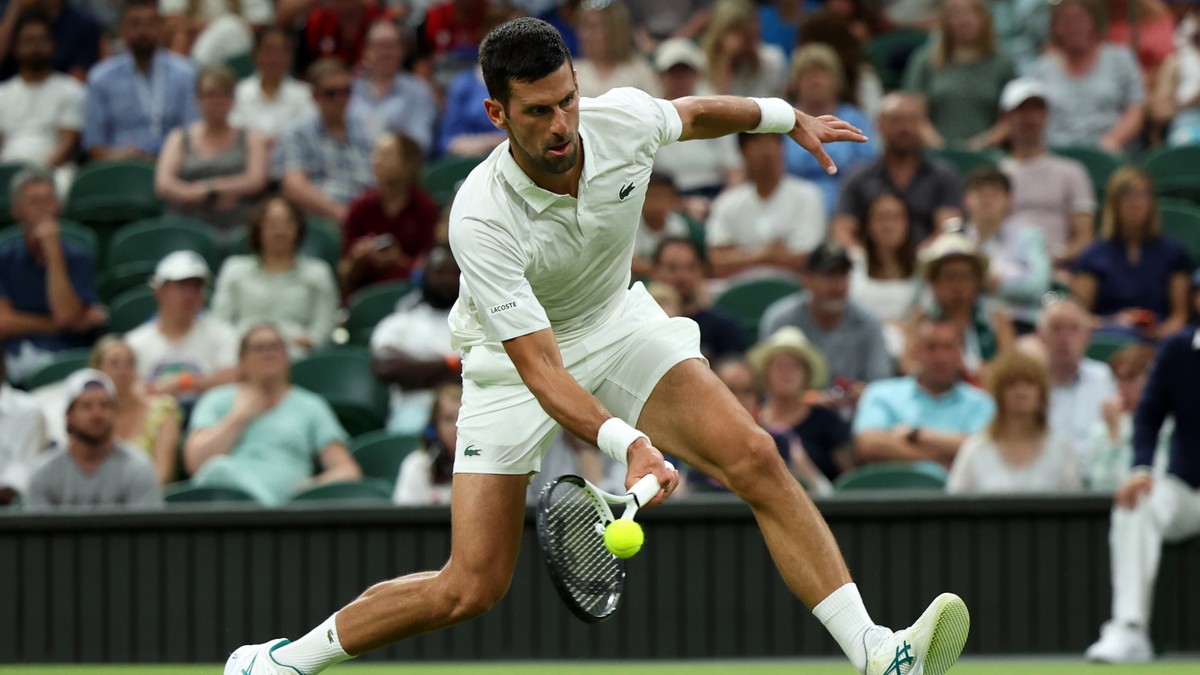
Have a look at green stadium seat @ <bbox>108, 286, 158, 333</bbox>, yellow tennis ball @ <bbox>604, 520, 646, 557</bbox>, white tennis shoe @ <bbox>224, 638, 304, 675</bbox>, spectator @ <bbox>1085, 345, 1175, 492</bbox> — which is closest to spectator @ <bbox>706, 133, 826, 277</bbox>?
spectator @ <bbox>1085, 345, 1175, 492</bbox>

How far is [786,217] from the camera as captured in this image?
9.99m

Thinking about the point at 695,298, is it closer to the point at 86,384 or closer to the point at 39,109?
the point at 86,384

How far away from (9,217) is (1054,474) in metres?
6.38

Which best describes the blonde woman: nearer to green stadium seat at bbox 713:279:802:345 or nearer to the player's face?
green stadium seat at bbox 713:279:802:345

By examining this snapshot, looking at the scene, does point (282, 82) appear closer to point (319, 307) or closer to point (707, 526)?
point (319, 307)

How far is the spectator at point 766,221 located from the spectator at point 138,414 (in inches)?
118

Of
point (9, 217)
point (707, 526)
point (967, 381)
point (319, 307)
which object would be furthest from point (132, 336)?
point (967, 381)

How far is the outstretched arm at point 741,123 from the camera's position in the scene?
16.5ft

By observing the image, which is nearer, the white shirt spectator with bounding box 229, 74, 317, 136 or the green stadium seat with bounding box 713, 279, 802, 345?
the green stadium seat with bounding box 713, 279, 802, 345

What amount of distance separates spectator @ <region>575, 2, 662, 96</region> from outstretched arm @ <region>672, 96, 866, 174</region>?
5.42m

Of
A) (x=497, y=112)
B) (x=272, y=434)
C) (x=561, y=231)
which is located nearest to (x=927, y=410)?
(x=272, y=434)

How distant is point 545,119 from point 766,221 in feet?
18.3

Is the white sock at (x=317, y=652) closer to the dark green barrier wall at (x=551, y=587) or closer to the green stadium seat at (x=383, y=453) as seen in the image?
the dark green barrier wall at (x=551, y=587)

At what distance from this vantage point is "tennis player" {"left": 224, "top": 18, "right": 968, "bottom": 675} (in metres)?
4.50
